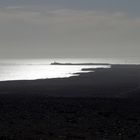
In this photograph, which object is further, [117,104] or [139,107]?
[117,104]

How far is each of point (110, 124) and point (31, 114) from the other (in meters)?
6.07

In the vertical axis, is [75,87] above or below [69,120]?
above

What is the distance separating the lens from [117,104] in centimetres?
3800

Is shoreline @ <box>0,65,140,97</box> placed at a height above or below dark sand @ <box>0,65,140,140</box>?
above

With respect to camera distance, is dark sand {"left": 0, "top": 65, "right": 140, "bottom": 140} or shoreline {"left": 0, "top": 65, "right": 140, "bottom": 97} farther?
shoreline {"left": 0, "top": 65, "right": 140, "bottom": 97}

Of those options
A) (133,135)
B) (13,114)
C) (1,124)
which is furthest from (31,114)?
(133,135)

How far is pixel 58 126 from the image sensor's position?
2486 centimetres

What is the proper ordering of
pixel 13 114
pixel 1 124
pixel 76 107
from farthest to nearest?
pixel 76 107 < pixel 13 114 < pixel 1 124

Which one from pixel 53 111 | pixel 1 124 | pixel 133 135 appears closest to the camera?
pixel 133 135

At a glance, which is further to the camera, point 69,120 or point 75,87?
point 75,87

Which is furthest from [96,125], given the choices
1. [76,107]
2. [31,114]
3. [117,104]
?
[117,104]

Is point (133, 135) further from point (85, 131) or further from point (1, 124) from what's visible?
point (1, 124)

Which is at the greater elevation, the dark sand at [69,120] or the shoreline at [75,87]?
the shoreline at [75,87]

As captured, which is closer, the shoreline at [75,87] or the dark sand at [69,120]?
the dark sand at [69,120]
